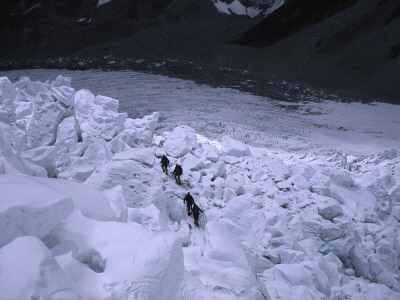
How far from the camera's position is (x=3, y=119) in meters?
8.15

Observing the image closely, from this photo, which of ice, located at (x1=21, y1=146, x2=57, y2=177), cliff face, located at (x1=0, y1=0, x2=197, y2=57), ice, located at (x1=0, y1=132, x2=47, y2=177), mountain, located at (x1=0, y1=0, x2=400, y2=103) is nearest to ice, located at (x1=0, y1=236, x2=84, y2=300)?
ice, located at (x1=0, y1=132, x2=47, y2=177)

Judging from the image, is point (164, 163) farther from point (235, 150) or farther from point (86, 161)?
point (235, 150)

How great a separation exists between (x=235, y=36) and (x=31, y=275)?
43.6 metres

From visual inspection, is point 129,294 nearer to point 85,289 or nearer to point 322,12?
point 85,289

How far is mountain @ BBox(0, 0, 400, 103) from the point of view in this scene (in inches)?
1095

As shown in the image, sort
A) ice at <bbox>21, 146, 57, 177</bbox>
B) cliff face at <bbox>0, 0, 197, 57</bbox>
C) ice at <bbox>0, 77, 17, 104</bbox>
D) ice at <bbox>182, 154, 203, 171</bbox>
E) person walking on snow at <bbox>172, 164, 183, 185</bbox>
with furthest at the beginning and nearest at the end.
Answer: cliff face at <bbox>0, 0, 197, 57</bbox> → ice at <bbox>0, 77, 17, 104</bbox> → ice at <bbox>182, 154, 203, 171</bbox> → person walking on snow at <bbox>172, 164, 183, 185</bbox> → ice at <bbox>21, 146, 57, 177</bbox>

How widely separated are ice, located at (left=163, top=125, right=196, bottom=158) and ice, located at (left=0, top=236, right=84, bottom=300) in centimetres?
658

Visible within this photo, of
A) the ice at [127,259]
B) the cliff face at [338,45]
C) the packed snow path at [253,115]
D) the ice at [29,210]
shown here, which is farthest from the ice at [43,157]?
the cliff face at [338,45]

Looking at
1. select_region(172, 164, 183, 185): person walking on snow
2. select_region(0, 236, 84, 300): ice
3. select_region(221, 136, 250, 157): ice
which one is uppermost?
select_region(0, 236, 84, 300): ice

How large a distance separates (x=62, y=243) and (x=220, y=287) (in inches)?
62.2

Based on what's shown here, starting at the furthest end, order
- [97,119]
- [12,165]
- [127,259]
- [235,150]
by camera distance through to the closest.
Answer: [97,119] → [235,150] → [12,165] → [127,259]

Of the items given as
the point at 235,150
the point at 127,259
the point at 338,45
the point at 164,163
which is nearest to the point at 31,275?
the point at 127,259

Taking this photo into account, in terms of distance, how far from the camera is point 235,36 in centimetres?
4225

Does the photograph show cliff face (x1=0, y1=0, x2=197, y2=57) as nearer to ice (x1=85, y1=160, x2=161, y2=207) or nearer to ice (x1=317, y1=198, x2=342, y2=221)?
ice (x1=85, y1=160, x2=161, y2=207)
